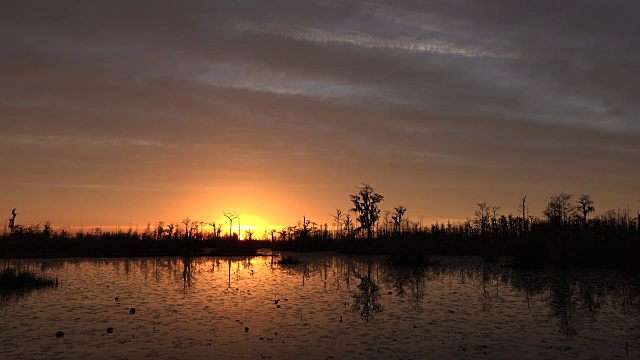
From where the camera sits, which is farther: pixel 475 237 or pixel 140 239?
pixel 140 239

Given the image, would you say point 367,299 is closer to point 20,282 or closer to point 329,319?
point 329,319

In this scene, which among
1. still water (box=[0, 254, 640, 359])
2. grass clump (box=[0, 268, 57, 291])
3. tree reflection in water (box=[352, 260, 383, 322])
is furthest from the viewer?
grass clump (box=[0, 268, 57, 291])

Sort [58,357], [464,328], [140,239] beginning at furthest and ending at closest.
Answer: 1. [140,239]
2. [464,328]
3. [58,357]

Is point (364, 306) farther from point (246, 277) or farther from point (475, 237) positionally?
point (475, 237)

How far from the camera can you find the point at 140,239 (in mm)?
81750

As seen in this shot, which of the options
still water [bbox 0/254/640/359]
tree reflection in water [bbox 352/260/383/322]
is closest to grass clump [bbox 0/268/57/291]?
still water [bbox 0/254/640/359]

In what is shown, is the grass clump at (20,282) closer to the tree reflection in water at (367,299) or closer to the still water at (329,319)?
the still water at (329,319)

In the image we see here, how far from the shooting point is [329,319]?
18875 mm

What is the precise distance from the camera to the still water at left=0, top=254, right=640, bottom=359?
14125 mm

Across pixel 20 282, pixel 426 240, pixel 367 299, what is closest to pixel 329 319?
pixel 367 299

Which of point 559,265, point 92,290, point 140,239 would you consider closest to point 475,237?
point 559,265

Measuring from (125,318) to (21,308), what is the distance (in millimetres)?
5807

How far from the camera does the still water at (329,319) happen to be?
46.3 ft

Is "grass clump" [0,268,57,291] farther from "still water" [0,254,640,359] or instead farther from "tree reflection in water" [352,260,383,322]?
"tree reflection in water" [352,260,383,322]
